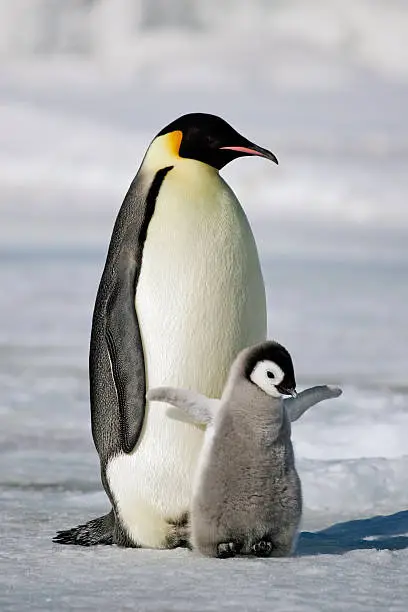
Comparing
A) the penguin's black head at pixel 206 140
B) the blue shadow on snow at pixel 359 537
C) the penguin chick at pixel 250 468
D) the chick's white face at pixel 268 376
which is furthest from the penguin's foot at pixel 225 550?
the penguin's black head at pixel 206 140

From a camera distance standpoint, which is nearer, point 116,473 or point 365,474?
point 116,473

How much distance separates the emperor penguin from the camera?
12.3 ft

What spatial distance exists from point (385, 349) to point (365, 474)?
253 inches

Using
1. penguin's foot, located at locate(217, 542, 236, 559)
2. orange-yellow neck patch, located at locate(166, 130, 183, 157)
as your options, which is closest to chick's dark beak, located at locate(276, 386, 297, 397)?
penguin's foot, located at locate(217, 542, 236, 559)

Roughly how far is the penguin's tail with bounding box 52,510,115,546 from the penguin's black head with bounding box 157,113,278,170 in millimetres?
1213

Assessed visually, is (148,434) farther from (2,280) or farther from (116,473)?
(2,280)

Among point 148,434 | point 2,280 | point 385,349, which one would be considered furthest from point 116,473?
point 2,280

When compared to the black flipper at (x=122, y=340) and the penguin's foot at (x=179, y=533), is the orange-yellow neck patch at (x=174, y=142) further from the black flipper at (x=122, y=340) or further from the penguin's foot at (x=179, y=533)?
the penguin's foot at (x=179, y=533)

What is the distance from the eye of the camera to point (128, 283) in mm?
3820

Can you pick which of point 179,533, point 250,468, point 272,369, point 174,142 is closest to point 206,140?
point 174,142

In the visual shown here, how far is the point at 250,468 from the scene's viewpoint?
348 centimetres

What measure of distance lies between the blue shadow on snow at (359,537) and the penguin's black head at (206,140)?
50.7 inches

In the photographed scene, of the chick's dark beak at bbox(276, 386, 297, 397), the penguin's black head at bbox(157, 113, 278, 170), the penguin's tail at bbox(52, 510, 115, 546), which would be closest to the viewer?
the chick's dark beak at bbox(276, 386, 297, 397)

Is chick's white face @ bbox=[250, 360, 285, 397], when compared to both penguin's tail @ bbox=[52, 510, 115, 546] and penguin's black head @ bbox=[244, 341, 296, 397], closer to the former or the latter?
penguin's black head @ bbox=[244, 341, 296, 397]
